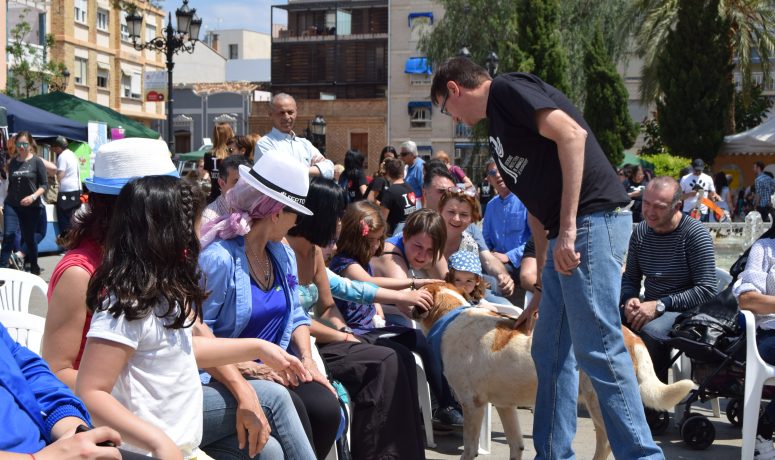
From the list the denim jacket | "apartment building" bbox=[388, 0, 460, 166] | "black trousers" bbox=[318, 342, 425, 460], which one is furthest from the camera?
"apartment building" bbox=[388, 0, 460, 166]

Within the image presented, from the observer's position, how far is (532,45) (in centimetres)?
3456

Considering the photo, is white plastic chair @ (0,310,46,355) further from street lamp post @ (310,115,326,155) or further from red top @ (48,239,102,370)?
street lamp post @ (310,115,326,155)

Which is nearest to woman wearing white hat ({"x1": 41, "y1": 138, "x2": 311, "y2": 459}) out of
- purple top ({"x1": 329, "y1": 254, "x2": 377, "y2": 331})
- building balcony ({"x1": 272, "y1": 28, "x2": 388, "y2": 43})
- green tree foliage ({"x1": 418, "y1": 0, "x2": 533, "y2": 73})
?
purple top ({"x1": 329, "y1": 254, "x2": 377, "y2": 331})

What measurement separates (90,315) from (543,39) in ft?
109

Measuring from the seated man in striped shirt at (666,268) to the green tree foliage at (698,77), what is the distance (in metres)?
26.5

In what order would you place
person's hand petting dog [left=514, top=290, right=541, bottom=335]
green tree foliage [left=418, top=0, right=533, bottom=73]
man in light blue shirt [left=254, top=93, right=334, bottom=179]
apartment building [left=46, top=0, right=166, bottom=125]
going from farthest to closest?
apartment building [left=46, top=0, right=166, bottom=125]
green tree foliage [left=418, top=0, right=533, bottom=73]
man in light blue shirt [left=254, top=93, right=334, bottom=179]
person's hand petting dog [left=514, top=290, right=541, bottom=335]

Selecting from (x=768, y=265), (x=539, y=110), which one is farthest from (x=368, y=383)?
(x=768, y=265)

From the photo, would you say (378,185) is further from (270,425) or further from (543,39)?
(543,39)

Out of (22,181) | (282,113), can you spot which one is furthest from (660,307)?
(22,181)

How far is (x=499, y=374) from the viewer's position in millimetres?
4578

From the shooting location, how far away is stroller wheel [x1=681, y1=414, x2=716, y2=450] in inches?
210

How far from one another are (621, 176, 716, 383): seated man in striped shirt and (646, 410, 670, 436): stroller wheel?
0.24m

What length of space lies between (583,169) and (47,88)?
3723 cm

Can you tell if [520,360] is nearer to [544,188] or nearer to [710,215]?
[544,188]
